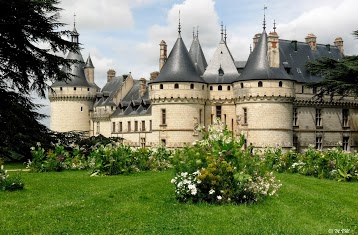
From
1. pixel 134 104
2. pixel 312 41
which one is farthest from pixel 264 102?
pixel 134 104

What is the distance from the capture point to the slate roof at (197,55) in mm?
40938

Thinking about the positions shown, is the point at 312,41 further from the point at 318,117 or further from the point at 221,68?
the point at 221,68

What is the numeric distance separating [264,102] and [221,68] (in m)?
5.16

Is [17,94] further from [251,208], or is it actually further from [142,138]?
[142,138]

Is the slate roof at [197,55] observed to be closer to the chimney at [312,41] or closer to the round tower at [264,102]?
the round tower at [264,102]

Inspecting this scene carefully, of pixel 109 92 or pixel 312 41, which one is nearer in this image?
pixel 312 41

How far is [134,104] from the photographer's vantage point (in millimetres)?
46125

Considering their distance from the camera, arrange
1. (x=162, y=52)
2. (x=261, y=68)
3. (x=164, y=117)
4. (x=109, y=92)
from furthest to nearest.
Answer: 1. (x=109, y=92)
2. (x=162, y=52)
3. (x=164, y=117)
4. (x=261, y=68)

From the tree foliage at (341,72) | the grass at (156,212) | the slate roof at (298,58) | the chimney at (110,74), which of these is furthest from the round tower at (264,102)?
the chimney at (110,74)

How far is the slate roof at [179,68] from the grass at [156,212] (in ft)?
77.9

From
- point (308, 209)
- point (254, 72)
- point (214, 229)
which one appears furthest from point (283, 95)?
point (214, 229)

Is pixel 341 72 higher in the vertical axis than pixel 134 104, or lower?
higher

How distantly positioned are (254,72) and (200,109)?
478 cm

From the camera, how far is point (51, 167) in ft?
57.4
